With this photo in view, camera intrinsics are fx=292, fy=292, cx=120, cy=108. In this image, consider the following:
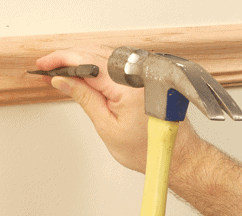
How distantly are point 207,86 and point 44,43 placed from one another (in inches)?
12.3

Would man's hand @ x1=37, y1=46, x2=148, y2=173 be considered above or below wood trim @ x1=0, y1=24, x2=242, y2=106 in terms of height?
below

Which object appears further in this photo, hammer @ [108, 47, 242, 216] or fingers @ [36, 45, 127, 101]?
fingers @ [36, 45, 127, 101]

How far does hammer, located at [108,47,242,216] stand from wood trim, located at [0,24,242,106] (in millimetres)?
201

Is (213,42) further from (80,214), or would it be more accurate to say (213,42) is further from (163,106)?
(80,214)

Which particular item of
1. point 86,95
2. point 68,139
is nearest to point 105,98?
point 86,95

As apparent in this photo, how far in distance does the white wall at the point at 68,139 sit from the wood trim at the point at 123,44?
25 millimetres

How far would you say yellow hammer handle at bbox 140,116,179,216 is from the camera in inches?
13.1

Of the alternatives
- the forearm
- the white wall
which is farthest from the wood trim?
the forearm

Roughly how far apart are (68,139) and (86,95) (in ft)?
0.50

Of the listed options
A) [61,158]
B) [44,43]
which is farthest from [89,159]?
[44,43]

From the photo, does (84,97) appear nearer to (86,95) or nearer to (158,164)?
(86,95)

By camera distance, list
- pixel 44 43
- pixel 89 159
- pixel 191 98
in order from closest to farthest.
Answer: pixel 191 98, pixel 44 43, pixel 89 159

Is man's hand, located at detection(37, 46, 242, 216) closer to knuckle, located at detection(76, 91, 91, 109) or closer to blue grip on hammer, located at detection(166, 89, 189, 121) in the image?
knuckle, located at detection(76, 91, 91, 109)

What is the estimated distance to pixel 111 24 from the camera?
55 cm
